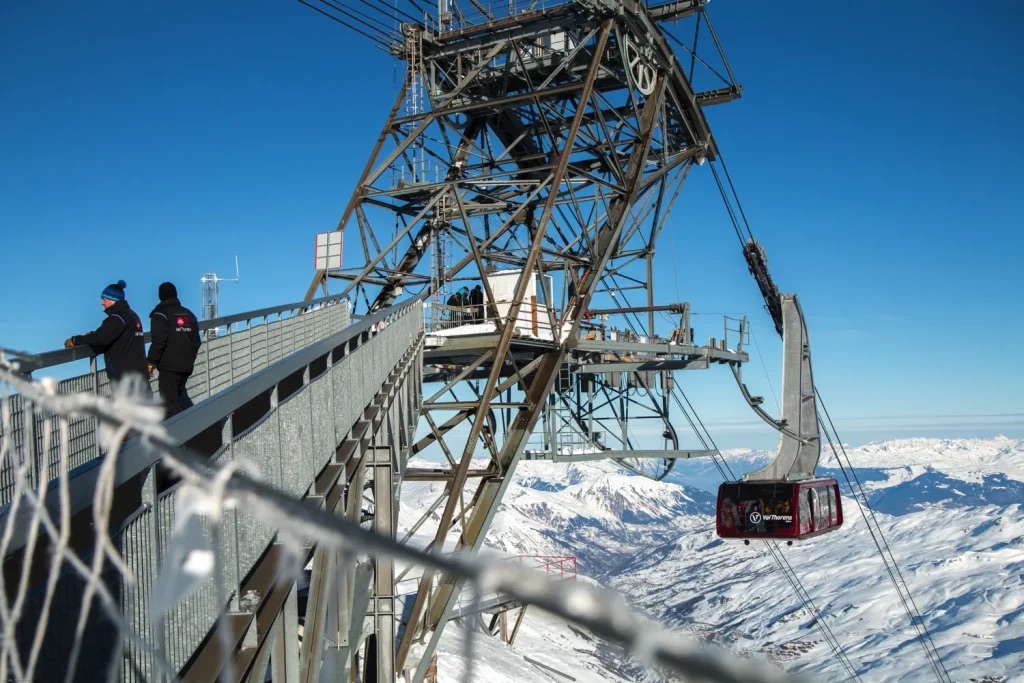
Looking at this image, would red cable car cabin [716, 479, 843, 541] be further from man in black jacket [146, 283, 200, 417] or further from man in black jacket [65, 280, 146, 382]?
man in black jacket [65, 280, 146, 382]

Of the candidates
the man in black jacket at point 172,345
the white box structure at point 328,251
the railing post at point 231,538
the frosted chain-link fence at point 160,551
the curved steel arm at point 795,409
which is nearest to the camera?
the frosted chain-link fence at point 160,551

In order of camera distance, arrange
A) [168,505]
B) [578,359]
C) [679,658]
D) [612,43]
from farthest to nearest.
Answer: [578,359], [612,43], [168,505], [679,658]

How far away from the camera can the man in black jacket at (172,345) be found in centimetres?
799

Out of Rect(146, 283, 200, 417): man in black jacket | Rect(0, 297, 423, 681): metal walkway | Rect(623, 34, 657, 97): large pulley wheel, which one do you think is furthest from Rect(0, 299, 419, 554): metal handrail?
Rect(623, 34, 657, 97): large pulley wheel

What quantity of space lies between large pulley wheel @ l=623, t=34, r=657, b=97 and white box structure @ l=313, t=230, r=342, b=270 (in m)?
8.85

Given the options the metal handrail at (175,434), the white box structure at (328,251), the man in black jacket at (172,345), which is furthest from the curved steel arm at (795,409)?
the metal handrail at (175,434)

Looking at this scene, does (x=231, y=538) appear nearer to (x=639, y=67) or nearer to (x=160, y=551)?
(x=160, y=551)

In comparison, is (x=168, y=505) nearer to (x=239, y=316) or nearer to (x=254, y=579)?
(x=254, y=579)

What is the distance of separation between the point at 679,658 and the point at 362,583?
31.5 ft

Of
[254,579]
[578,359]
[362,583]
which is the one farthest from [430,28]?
[254,579]

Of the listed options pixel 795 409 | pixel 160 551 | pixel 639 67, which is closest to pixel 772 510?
pixel 795 409

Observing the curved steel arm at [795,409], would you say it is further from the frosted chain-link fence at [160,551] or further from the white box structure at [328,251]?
the frosted chain-link fence at [160,551]

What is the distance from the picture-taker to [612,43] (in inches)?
960

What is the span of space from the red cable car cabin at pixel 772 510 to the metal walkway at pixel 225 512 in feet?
54.8
